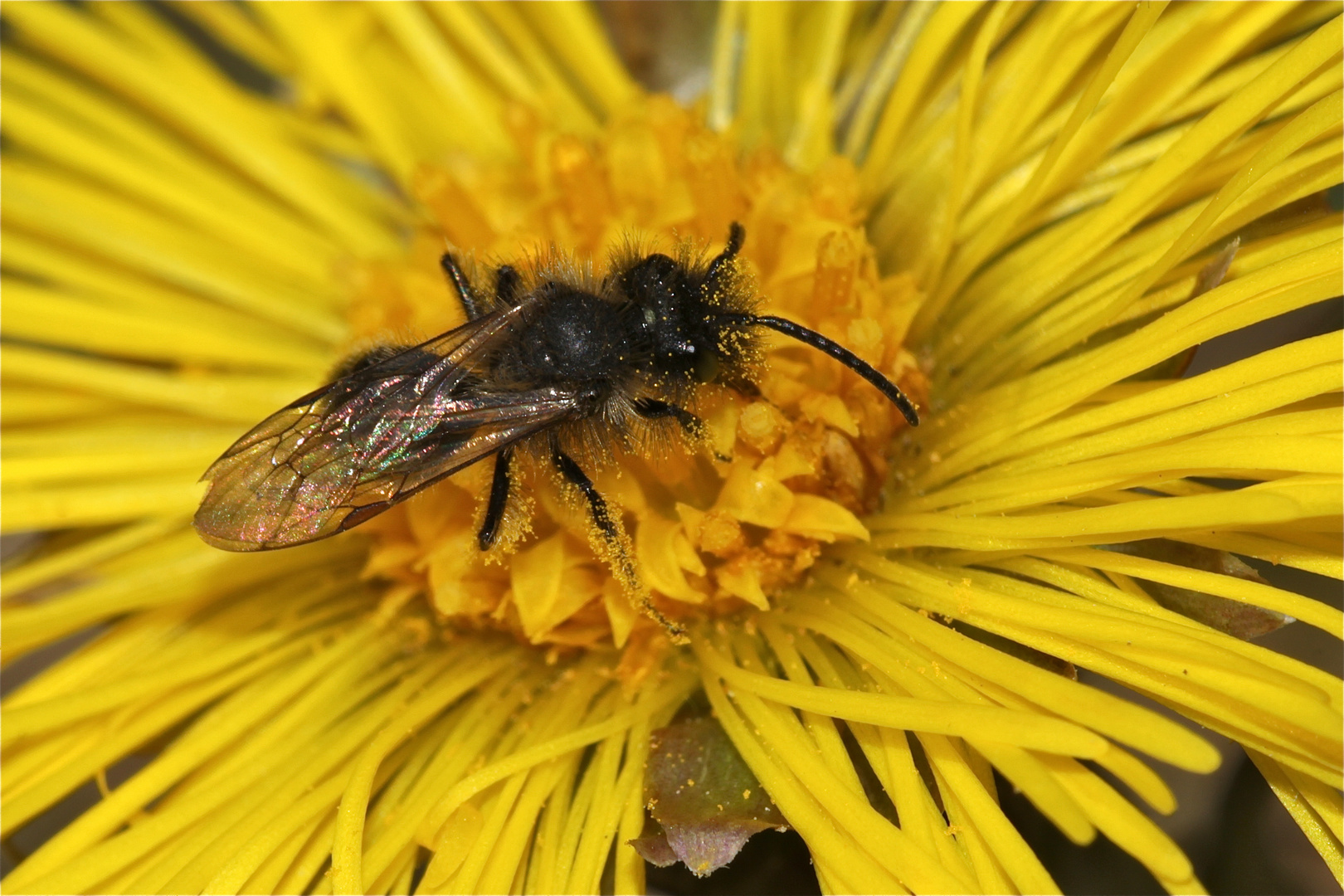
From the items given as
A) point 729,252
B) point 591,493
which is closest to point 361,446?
point 591,493

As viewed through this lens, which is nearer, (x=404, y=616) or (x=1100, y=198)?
(x=1100, y=198)

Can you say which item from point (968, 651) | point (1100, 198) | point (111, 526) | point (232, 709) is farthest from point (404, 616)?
point (1100, 198)

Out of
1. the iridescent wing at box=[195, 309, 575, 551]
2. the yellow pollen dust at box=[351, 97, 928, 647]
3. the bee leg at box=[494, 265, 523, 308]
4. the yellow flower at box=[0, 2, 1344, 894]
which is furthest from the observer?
the bee leg at box=[494, 265, 523, 308]

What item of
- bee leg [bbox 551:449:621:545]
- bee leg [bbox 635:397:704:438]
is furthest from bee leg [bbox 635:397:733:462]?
bee leg [bbox 551:449:621:545]

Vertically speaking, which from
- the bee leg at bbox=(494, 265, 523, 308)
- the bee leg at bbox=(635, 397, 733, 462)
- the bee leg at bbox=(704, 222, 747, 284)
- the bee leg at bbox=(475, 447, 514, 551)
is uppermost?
the bee leg at bbox=(494, 265, 523, 308)

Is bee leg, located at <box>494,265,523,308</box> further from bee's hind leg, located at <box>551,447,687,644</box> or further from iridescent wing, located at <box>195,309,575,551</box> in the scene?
bee's hind leg, located at <box>551,447,687,644</box>

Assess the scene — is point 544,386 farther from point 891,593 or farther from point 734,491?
point 891,593

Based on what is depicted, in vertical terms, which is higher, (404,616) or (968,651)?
(404,616)

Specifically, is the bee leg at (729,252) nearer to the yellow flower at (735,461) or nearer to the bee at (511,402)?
the bee at (511,402)

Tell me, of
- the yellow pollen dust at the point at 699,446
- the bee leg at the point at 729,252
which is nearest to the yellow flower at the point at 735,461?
the yellow pollen dust at the point at 699,446
